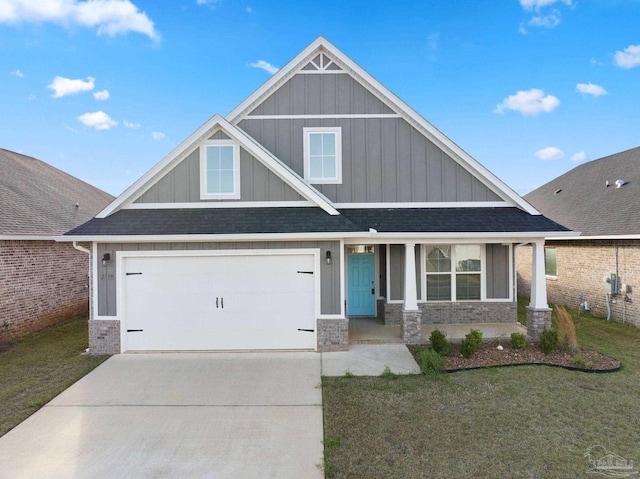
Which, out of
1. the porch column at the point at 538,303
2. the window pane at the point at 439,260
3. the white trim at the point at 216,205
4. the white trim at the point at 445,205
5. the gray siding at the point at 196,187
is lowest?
the porch column at the point at 538,303

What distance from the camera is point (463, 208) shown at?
31.0ft

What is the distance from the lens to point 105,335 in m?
7.92

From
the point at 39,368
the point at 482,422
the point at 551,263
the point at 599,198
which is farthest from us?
the point at 551,263

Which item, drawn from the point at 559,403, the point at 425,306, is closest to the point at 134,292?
the point at 425,306

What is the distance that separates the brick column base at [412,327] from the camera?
27.5ft

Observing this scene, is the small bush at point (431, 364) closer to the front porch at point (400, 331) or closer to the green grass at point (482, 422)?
the green grass at point (482, 422)

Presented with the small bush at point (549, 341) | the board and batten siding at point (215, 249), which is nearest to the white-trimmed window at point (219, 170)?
the board and batten siding at point (215, 249)

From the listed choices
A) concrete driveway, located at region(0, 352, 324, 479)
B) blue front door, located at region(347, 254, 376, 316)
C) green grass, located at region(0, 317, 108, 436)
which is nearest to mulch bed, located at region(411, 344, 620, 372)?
concrete driveway, located at region(0, 352, 324, 479)

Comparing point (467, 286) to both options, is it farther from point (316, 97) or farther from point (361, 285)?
point (316, 97)

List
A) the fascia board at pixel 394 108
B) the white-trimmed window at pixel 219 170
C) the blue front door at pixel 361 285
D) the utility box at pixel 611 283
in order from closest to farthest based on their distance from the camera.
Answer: the white-trimmed window at pixel 219 170 → the fascia board at pixel 394 108 → the blue front door at pixel 361 285 → the utility box at pixel 611 283

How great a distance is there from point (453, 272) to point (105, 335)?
30.3 feet

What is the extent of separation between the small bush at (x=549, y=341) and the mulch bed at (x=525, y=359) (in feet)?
0.35

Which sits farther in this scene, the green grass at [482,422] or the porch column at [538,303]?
the porch column at [538,303]

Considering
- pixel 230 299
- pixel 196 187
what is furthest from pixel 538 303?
pixel 196 187
